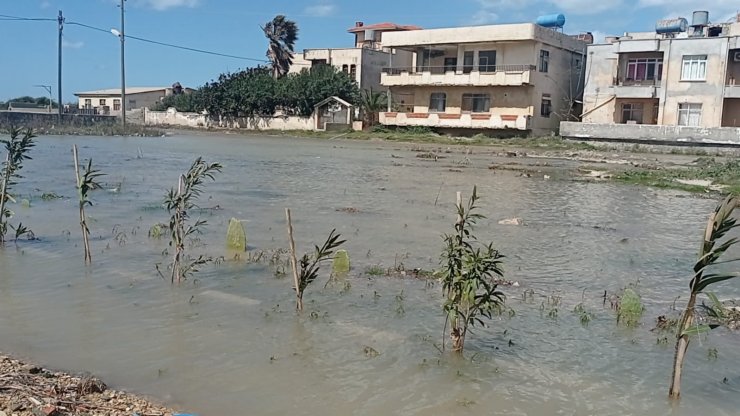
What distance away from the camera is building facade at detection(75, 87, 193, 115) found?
8181 cm

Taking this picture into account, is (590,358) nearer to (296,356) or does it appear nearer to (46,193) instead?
(296,356)

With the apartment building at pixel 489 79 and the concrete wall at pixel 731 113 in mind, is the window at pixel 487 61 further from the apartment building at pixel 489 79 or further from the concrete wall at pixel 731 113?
the concrete wall at pixel 731 113

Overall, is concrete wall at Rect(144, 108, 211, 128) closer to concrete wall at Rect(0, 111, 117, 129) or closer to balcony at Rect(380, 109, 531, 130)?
concrete wall at Rect(0, 111, 117, 129)

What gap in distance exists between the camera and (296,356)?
6.36m

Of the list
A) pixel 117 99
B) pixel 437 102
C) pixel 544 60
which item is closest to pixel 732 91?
pixel 544 60

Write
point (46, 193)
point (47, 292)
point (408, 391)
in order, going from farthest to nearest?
point (46, 193) → point (47, 292) → point (408, 391)

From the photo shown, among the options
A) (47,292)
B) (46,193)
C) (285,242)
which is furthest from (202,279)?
(46,193)

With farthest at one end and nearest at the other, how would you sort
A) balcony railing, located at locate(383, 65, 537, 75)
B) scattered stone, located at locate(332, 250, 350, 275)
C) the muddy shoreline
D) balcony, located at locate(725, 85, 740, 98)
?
1. balcony railing, located at locate(383, 65, 537, 75)
2. balcony, located at locate(725, 85, 740, 98)
3. scattered stone, located at locate(332, 250, 350, 275)
4. the muddy shoreline

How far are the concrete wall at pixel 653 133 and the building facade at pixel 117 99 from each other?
54.0m

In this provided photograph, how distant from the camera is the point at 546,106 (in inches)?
1842

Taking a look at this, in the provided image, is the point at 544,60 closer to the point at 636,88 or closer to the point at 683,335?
the point at 636,88

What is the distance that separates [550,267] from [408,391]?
219 inches

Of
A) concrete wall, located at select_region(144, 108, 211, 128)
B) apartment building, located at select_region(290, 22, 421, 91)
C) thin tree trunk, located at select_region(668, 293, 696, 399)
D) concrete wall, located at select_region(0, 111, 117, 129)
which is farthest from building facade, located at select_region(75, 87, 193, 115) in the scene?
thin tree trunk, located at select_region(668, 293, 696, 399)

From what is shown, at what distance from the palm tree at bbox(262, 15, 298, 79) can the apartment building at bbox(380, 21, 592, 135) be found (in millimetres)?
→ 13121
